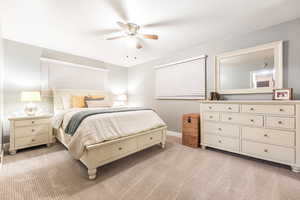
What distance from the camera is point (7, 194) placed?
4.41ft

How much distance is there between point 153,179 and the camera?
1.60m

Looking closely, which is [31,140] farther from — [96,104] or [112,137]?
[112,137]

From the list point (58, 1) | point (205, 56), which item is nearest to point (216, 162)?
point (205, 56)

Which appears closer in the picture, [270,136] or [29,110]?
[270,136]

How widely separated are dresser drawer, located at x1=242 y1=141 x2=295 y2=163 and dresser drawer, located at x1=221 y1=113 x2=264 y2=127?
1.07ft

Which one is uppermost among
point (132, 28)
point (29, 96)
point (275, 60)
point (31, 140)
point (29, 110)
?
point (132, 28)

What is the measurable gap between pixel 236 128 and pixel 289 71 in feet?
4.18

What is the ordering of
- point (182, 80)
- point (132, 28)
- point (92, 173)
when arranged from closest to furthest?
point (92, 173) → point (132, 28) → point (182, 80)

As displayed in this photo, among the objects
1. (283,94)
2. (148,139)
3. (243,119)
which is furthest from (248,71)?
(148,139)

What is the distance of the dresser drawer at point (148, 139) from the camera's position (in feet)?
7.38

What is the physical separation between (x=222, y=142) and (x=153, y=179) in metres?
1.50

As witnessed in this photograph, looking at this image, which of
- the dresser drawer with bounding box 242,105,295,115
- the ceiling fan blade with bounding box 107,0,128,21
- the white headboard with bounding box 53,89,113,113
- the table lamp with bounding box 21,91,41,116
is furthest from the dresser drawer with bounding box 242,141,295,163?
the table lamp with bounding box 21,91,41,116

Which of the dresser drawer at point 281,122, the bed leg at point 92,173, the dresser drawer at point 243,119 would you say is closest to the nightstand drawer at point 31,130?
the bed leg at point 92,173

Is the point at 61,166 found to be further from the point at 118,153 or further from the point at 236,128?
the point at 236,128
